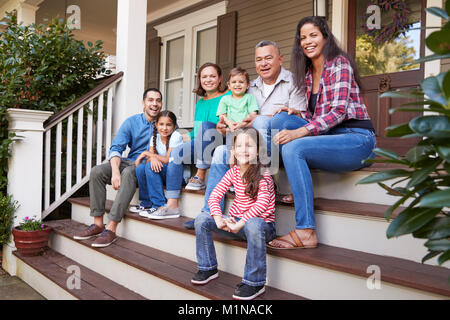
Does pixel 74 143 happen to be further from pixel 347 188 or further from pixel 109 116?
pixel 347 188

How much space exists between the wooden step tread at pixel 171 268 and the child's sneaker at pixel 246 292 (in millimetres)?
29

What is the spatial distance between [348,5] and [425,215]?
336 centimetres

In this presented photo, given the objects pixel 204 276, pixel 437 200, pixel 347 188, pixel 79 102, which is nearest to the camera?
pixel 437 200

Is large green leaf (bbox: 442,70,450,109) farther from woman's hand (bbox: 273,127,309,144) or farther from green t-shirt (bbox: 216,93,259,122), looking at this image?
green t-shirt (bbox: 216,93,259,122)

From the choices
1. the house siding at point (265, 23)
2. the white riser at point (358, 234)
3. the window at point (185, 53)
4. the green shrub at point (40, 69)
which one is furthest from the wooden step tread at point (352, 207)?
the window at point (185, 53)

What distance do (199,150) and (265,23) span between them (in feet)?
8.71

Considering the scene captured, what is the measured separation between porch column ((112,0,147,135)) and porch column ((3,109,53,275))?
666 millimetres

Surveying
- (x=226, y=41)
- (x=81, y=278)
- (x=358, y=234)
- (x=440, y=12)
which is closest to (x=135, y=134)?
(x=81, y=278)

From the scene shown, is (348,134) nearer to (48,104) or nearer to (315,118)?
(315,118)

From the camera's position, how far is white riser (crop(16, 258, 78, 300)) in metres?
2.06

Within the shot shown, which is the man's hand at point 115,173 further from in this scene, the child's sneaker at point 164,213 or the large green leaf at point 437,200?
the large green leaf at point 437,200

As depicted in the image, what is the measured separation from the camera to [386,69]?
3340 mm

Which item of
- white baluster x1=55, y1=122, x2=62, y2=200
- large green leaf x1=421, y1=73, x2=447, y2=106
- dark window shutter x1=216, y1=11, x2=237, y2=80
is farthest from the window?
large green leaf x1=421, y1=73, x2=447, y2=106

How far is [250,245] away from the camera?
154cm
